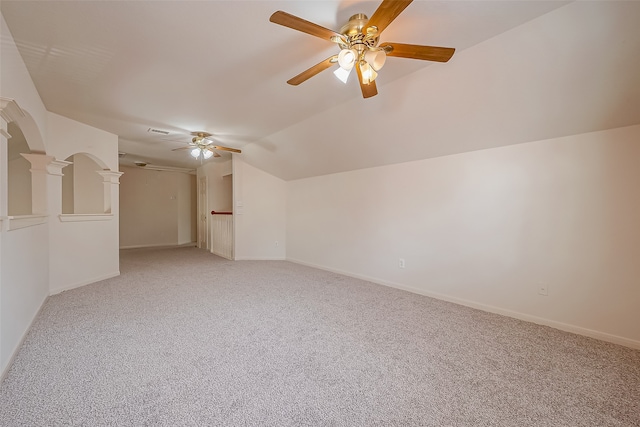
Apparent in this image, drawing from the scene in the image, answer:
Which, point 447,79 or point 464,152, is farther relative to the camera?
point 464,152

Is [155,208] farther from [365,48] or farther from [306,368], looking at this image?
[365,48]

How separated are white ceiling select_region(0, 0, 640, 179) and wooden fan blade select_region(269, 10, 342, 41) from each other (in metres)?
0.28

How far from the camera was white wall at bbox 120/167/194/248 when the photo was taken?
24.4 feet

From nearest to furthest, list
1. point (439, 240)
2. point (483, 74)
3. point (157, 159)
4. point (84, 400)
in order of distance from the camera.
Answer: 1. point (84, 400)
2. point (483, 74)
3. point (439, 240)
4. point (157, 159)

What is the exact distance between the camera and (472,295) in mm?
3068

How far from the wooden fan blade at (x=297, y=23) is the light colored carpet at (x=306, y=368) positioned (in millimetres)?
2086

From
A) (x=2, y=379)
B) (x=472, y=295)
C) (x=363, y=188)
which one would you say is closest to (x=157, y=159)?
(x=363, y=188)

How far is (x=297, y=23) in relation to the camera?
1.40 meters

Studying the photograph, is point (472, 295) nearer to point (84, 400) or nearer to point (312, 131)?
point (312, 131)

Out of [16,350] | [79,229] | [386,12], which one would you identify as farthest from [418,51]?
[79,229]

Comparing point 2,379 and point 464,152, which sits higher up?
point 464,152

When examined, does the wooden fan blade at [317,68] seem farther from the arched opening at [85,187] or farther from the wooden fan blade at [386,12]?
the arched opening at [85,187]

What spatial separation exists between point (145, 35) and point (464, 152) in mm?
3231

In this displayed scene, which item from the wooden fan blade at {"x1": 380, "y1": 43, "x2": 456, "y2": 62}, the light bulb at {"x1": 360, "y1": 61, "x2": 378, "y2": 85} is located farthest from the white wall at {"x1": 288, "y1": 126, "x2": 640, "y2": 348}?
the light bulb at {"x1": 360, "y1": 61, "x2": 378, "y2": 85}
